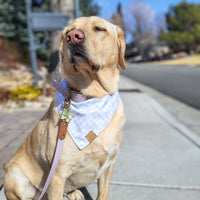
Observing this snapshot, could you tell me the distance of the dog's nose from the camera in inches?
65.9

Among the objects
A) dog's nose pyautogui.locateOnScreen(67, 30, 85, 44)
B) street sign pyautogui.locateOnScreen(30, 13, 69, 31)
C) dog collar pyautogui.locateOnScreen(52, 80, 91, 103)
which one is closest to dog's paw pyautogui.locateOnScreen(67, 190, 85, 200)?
dog collar pyautogui.locateOnScreen(52, 80, 91, 103)

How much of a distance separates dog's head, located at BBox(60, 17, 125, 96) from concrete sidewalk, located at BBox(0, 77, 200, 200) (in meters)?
1.16

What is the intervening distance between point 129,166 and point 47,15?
613cm

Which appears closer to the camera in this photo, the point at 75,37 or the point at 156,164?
the point at 75,37

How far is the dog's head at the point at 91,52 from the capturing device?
1.76 m

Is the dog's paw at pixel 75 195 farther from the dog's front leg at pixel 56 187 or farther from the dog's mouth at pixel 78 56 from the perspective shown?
the dog's mouth at pixel 78 56

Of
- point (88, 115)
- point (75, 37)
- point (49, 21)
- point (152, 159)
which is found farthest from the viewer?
point (49, 21)

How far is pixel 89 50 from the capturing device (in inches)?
69.7

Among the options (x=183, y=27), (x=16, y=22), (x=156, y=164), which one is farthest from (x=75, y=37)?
(x=183, y=27)

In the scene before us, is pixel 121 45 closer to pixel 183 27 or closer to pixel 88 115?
pixel 88 115

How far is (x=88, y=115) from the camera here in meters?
1.90

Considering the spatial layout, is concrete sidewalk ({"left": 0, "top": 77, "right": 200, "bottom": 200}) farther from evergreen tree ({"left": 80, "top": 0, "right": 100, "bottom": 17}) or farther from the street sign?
evergreen tree ({"left": 80, "top": 0, "right": 100, "bottom": 17})

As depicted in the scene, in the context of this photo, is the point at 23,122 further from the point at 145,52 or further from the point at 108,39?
the point at 145,52

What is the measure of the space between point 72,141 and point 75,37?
0.80 meters
